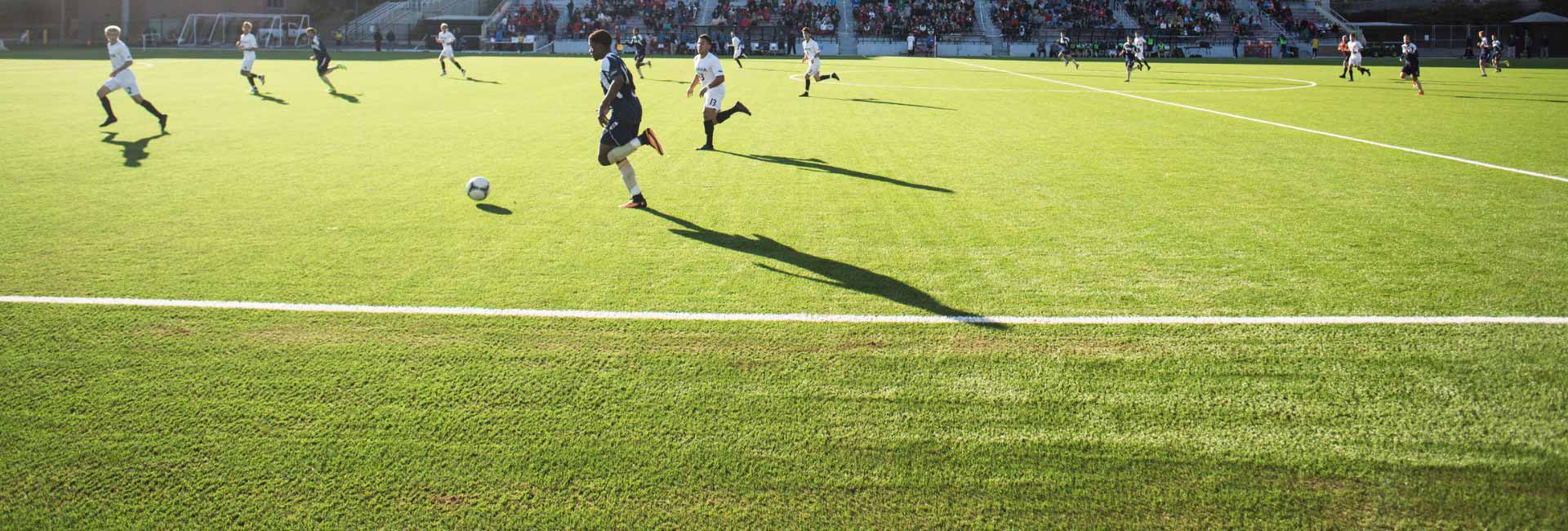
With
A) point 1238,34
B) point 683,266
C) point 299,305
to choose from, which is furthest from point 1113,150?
point 1238,34

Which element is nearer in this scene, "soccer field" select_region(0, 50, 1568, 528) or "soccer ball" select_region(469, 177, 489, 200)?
"soccer field" select_region(0, 50, 1568, 528)

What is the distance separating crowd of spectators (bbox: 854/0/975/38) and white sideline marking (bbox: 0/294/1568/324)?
56.1 metres

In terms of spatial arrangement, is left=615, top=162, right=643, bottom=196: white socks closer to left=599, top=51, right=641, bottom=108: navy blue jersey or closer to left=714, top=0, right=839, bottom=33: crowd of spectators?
left=599, top=51, right=641, bottom=108: navy blue jersey

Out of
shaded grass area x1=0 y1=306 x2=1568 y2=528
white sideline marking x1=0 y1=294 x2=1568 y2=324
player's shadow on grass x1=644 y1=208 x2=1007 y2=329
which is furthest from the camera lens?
player's shadow on grass x1=644 y1=208 x2=1007 y2=329

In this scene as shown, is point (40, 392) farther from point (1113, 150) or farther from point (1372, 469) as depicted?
point (1113, 150)

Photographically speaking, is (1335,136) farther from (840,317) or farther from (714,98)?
(840,317)

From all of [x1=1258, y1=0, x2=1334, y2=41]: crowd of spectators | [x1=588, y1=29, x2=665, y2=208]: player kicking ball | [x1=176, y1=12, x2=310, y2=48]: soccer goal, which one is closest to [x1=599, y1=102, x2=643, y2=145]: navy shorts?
[x1=588, y1=29, x2=665, y2=208]: player kicking ball

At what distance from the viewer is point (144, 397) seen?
421 centimetres

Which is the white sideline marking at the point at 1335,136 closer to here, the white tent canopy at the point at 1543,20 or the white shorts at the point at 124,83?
the white shorts at the point at 124,83

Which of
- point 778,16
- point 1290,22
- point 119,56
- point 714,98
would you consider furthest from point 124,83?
point 1290,22

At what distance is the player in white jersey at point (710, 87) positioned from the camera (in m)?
13.6

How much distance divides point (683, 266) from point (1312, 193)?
7219 mm

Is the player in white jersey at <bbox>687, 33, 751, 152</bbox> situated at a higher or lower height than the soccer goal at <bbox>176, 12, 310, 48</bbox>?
lower

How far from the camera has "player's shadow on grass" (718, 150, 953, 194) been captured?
33.0 ft
